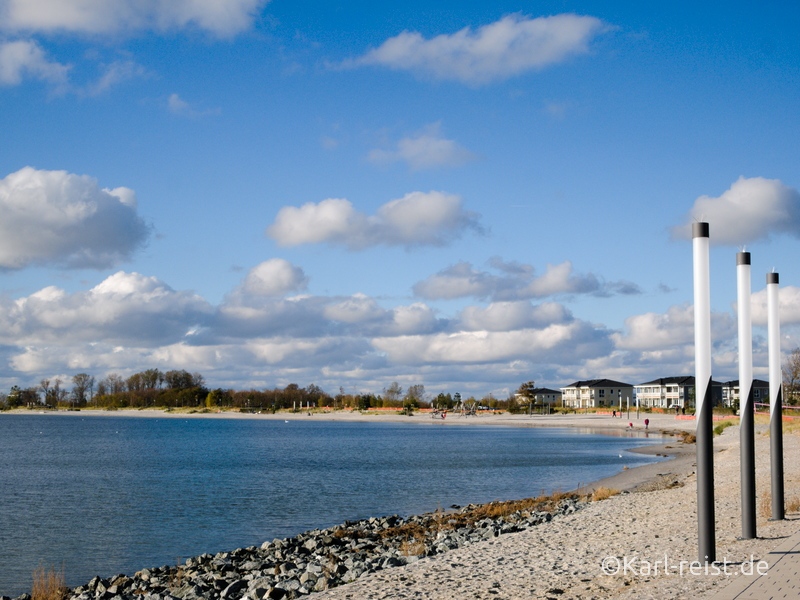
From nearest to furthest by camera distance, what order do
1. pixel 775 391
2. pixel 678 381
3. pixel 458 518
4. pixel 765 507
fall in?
pixel 775 391
pixel 765 507
pixel 458 518
pixel 678 381

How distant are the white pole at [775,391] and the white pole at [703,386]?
14.5 ft

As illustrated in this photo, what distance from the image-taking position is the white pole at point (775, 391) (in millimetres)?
14633

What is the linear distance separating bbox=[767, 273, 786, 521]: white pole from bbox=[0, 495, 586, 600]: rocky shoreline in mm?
5743

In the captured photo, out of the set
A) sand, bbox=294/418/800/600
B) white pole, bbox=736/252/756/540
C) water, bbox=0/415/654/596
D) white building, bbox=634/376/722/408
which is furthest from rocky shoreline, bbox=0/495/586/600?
white building, bbox=634/376/722/408

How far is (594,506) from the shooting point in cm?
2241

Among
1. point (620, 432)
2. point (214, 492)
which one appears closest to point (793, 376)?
point (620, 432)

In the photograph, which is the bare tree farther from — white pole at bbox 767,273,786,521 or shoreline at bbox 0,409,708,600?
white pole at bbox 767,273,786,521

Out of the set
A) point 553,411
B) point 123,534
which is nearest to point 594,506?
point 123,534

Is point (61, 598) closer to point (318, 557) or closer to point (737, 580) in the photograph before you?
point (318, 557)

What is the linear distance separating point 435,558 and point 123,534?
15.6 m

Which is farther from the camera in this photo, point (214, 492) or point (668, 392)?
point (668, 392)

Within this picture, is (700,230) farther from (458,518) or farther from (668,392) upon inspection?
(668,392)

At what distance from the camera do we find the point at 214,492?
3731 centimetres

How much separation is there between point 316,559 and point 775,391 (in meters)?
9.77
